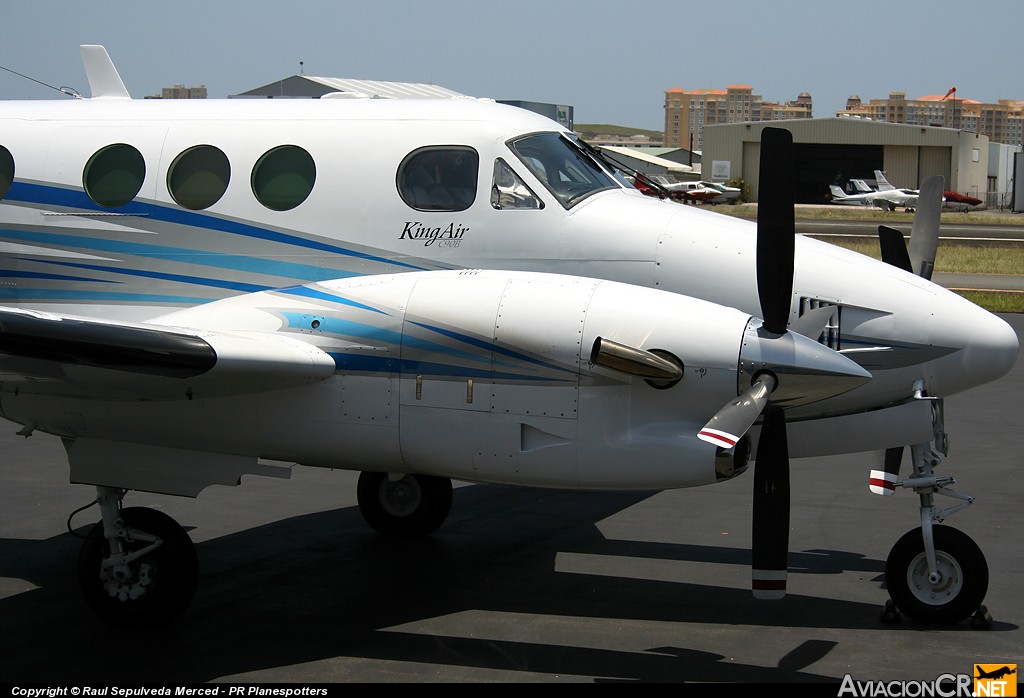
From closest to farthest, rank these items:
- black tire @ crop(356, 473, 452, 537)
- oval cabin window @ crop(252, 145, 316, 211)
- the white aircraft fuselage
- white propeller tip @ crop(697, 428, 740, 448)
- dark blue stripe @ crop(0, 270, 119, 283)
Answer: white propeller tip @ crop(697, 428, 740, 448) < the white aircraft fuselage < oval cabin window @ crop(252, 145, 316, 211) < dark blue stripe @ crop(0, 270, 119, 283) < black tire @ crop(356, 473, 452, 537)

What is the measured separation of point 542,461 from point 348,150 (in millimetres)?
2816

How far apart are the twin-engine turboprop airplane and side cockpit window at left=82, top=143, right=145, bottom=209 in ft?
0.07

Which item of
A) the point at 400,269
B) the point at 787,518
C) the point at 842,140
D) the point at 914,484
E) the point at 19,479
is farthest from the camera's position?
the point at 842,140

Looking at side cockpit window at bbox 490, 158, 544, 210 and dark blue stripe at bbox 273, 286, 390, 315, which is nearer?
dark blue stripe at bbox 273, 286, 390, 315

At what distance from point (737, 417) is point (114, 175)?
4966 millimetres

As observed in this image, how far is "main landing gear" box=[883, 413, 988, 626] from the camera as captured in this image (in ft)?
23.2

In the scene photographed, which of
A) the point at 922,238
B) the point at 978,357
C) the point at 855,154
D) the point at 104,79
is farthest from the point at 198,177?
the point at 855,154

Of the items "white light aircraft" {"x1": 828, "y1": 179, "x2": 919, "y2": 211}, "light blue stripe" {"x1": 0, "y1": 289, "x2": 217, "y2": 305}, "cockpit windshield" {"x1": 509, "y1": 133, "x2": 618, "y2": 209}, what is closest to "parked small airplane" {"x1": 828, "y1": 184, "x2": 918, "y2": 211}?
"white light aircraft" {"x1": 828, "y1": 179, "x2": 919, "y2": 211}

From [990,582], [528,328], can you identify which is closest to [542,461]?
[528,328]

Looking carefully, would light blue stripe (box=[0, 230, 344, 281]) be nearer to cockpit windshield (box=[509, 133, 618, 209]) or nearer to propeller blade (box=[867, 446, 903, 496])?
cockpit windshield (box=[509, 133, 618, 209])

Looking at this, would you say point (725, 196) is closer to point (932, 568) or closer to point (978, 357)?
point (978, 357)

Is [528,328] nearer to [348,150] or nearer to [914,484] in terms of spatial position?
[348,150]

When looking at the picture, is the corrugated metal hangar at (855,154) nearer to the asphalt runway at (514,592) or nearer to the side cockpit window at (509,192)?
the asphalt runway at (514,592)

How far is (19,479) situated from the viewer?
11.1 metres
